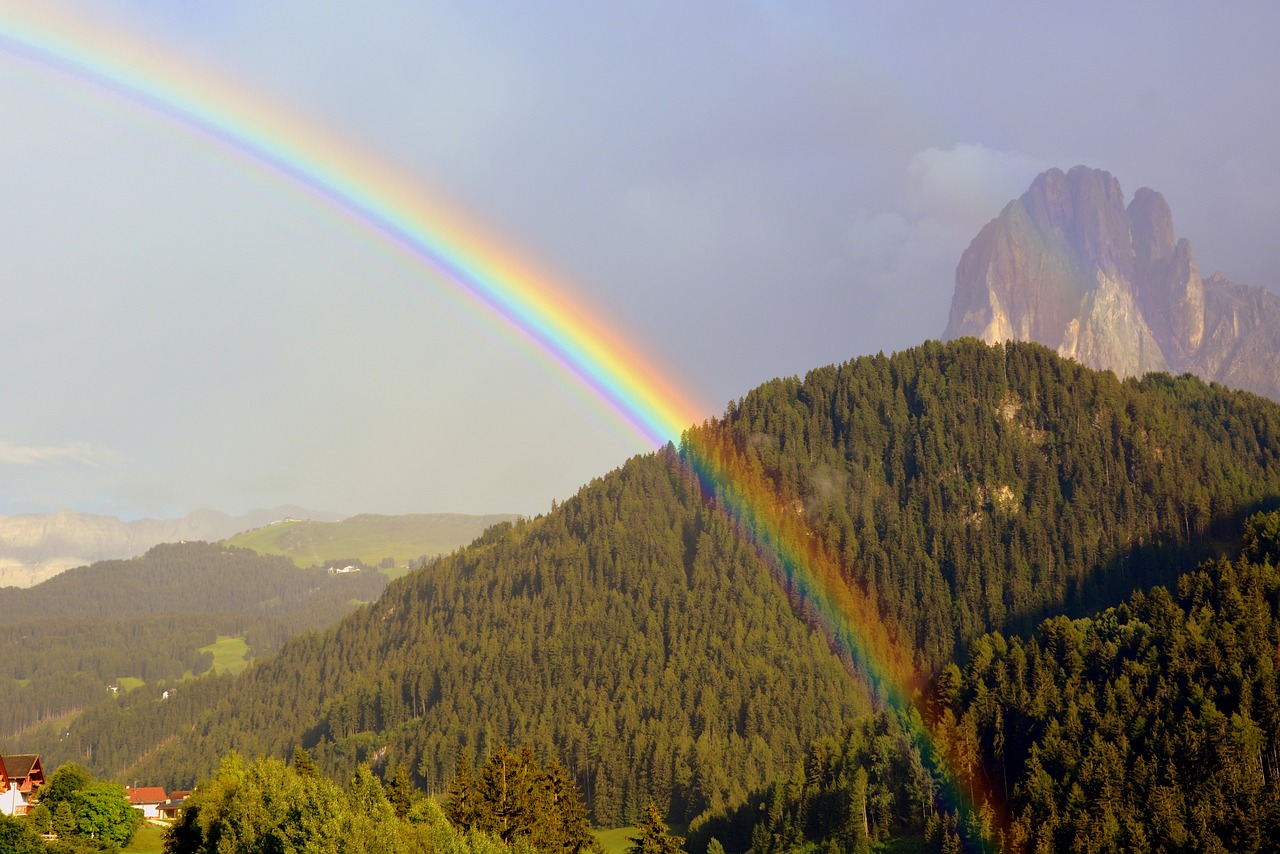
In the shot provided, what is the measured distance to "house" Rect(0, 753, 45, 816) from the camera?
13870 centimetres

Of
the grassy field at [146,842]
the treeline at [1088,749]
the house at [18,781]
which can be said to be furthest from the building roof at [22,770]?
the treeline at [1088,749]

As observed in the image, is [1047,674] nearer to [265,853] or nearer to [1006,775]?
[1006,775]

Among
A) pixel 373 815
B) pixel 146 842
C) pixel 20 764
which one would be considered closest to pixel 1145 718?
pixel 373 815

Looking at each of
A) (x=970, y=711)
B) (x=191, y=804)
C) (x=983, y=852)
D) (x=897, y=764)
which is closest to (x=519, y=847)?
(x=191, y=804)

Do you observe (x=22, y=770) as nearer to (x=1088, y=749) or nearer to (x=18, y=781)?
(x=18, y=781)

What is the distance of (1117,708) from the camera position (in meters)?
156

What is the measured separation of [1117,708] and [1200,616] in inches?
850

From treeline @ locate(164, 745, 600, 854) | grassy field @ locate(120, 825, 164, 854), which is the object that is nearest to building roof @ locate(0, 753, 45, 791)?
grassy field @ locate(120, 825, 164, 854)

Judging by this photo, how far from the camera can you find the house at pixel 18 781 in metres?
139

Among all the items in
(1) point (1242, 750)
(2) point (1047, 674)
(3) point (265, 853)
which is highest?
(2) point (1047, 674)

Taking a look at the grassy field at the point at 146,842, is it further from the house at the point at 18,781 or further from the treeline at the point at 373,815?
the treeline at the point at 373,815

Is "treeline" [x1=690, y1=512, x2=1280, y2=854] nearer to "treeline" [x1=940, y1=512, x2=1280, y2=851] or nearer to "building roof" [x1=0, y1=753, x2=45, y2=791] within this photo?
"treeline" [x1=940, y1=512, x2=1280, y2=851]

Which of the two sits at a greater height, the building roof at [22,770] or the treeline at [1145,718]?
the treeline at [1145,718]

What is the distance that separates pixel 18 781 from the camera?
14538cm
